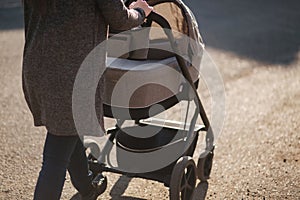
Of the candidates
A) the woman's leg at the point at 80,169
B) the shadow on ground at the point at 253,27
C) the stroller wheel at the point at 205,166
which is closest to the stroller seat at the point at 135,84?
the woman's leg at the point at 80,169

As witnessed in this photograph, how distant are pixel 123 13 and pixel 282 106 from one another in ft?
9.75

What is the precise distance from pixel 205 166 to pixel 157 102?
795 mm

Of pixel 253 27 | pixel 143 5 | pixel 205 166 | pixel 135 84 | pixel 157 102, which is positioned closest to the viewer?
pixel 143 5

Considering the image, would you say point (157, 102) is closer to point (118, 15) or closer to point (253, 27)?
Answer: point (118, 15)

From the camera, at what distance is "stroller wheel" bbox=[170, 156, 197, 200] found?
321cm

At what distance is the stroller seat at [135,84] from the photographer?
307 cm

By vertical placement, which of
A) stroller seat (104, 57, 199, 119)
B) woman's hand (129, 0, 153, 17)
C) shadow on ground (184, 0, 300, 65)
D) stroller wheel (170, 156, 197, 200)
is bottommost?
shadow on ground (184, 0, 300, 65)

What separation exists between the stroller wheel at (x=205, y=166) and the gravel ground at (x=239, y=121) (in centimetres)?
5

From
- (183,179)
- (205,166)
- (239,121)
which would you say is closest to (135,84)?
(183,179)

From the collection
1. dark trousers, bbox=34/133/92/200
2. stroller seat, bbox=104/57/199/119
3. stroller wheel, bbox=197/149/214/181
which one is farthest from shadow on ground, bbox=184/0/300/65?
dark trousers, bbox=34/133/92/200

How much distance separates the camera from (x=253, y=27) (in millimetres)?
8148

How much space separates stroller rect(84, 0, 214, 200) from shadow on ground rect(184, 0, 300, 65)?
3244 millimetres

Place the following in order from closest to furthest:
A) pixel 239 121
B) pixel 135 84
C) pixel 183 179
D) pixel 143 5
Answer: pixel 143 5 < pixel 135 84 < pixel 183 179 < pixel 239 121

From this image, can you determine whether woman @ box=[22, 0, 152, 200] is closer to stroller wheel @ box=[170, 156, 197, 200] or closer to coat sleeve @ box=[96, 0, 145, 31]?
coat sleeve @ box=[96, 0, 145, 31]
